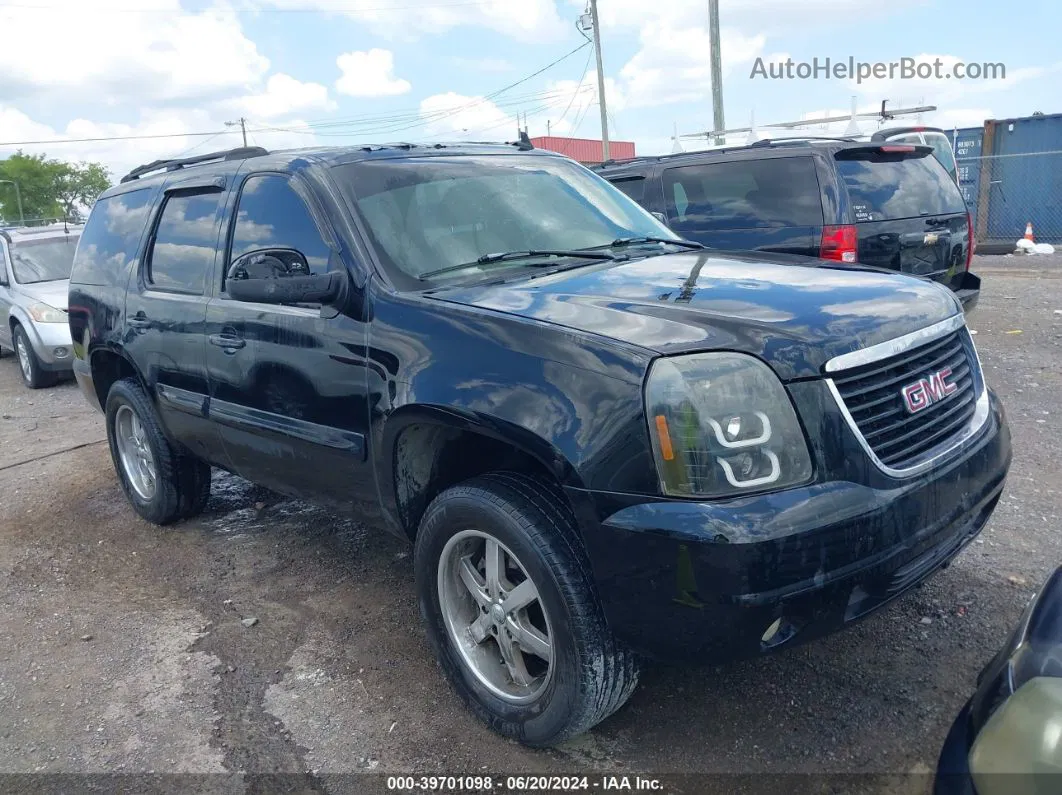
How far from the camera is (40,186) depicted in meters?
78.9

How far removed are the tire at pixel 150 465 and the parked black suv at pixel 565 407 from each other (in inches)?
22.7

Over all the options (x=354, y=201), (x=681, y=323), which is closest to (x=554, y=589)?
(x=681, y=323)

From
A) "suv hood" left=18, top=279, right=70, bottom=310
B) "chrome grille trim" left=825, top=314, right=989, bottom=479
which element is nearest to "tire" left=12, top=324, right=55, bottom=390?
"suv hood" left=18, top=279, right=70, bottom=310

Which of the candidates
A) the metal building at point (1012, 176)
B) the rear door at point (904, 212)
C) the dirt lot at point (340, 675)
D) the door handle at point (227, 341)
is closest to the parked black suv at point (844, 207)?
the rear door at point (904, 212)

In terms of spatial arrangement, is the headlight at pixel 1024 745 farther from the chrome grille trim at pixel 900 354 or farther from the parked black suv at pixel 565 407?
the chrome grille trim at pixel 900 354

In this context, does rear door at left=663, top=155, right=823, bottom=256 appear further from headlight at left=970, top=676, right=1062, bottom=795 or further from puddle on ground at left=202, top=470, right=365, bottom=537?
headlight at left=970, top=676, right=1062, bottom=795

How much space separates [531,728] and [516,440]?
93 cm

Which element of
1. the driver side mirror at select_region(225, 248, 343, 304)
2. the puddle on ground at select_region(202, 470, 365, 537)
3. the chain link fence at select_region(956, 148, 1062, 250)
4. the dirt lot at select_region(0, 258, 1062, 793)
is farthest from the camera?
the chain link fence at select_region(956, 148, 1062, 250)

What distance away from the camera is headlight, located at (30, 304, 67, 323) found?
945 cm

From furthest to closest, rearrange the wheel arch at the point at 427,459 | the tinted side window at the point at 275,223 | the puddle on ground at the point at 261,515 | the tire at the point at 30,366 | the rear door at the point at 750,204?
the tire at the point at 30,366 < the rear door at the point at 750,204 < the puddle on ground at the point at 261,515 < the tinted side window at the point at 275,223 < the wheel arch at the point at 427,459

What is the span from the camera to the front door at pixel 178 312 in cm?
407

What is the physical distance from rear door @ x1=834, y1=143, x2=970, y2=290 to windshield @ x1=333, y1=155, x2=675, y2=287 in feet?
10.9

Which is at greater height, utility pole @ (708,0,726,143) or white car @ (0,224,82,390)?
utility pole @ (708,0,726,143)

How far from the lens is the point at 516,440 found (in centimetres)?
255
